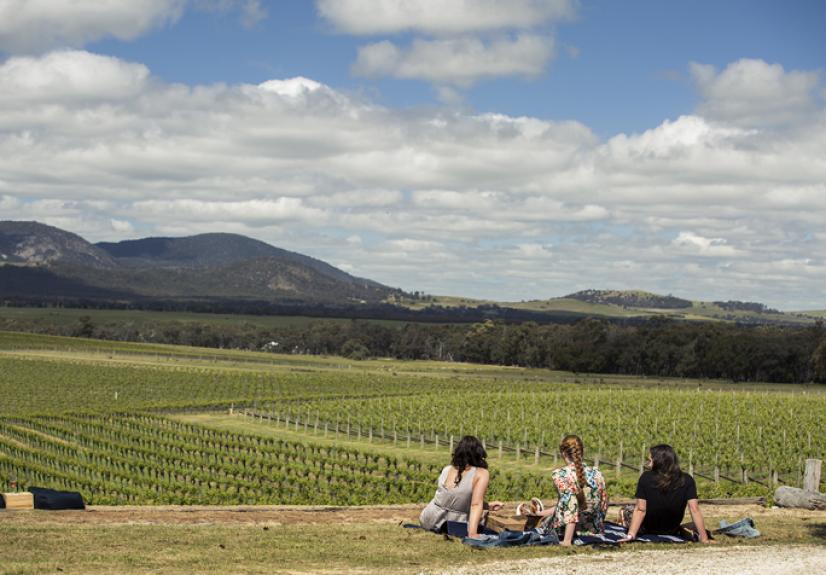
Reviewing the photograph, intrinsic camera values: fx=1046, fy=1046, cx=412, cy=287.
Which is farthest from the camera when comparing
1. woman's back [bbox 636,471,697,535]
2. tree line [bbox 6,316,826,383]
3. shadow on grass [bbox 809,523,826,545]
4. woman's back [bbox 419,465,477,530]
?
tree line [bbox 6,316,826,383]

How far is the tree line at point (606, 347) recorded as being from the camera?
5064 inches

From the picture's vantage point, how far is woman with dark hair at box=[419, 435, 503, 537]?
47.7 ft

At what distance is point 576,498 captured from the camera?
1461cm

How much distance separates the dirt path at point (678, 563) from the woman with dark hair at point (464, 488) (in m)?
1.36

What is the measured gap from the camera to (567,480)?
14609mm

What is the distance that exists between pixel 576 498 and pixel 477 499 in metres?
1.39

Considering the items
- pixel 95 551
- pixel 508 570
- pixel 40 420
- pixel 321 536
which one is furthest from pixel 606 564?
pixel 40 420

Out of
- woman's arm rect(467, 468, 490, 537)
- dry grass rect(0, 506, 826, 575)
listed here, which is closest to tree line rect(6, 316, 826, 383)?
dry grass rect(0, 506, 826, 575)

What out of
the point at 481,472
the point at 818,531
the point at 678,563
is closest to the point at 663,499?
the point at 678,563

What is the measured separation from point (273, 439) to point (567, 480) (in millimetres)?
37805

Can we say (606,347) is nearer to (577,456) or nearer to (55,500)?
(55,500)

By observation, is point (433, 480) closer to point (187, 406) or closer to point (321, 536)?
Answer: point (321, 536)

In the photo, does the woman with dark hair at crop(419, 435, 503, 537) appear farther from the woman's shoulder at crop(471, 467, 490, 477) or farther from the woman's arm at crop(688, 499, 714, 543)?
the woman's arm at crop(688, 499, 714, 543)

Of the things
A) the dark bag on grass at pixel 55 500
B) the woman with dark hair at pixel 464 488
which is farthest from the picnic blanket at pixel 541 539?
the dark bag on grass at pixel 55 500
